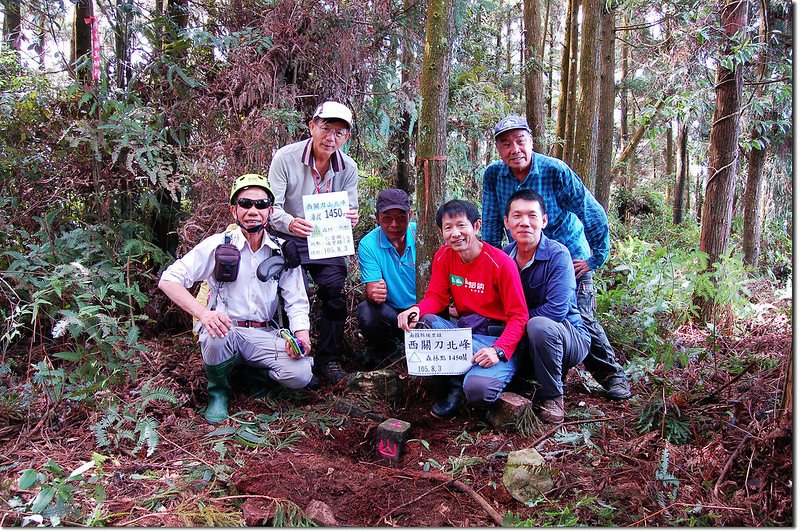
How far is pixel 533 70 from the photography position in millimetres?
10219

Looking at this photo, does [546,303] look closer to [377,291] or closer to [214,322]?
[377,291]

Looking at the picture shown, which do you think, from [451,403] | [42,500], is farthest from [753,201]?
[42,500]

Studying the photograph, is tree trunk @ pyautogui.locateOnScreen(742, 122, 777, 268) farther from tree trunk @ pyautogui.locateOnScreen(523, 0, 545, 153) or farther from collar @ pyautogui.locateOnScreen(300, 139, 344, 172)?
collar @ pyautogui.locateOnScreen(300, 139, 344, 172)

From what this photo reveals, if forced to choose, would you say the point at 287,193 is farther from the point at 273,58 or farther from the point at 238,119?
the point at 273,58

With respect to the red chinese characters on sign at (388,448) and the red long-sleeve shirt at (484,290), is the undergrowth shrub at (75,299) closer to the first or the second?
the red chinese characters on sign at (388,448)

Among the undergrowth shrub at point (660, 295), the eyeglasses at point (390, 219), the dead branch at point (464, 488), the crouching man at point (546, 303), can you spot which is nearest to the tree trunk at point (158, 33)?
the eyeglasses at point (390, 219)

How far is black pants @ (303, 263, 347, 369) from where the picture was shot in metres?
4.80

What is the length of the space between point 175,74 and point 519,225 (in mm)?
4012

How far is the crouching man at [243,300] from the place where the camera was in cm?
401

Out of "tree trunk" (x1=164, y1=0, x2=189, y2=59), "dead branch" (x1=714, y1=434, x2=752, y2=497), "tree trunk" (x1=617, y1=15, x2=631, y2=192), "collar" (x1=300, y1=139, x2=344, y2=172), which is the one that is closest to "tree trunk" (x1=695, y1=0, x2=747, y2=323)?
"dead branch" (x1=714, y1=434, x2=752, y2=497)

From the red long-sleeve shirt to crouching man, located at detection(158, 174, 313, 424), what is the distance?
42.0 inches

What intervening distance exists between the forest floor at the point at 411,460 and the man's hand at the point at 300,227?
4.26ft

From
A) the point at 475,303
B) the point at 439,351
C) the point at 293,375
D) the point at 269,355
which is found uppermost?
the point at 475,303

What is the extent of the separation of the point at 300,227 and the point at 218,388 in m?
1.40
